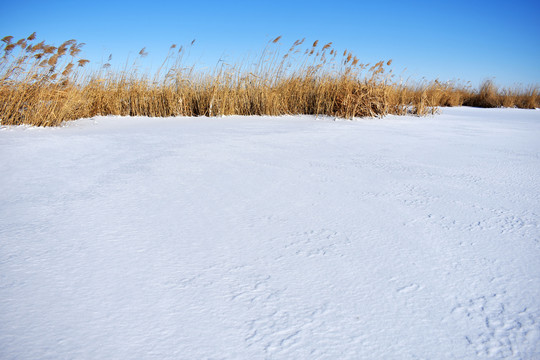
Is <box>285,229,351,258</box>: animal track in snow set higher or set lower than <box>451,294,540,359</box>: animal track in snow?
higher

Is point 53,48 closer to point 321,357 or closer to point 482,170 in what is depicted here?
point 482,170

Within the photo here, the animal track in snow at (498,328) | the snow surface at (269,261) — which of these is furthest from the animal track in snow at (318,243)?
the animal track in snow at (498,328)

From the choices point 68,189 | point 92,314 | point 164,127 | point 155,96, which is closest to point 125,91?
point 155,96

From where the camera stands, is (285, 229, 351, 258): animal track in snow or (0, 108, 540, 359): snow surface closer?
(0, 108, 540, 359): snow surface

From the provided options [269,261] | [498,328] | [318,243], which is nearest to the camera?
[498,328]

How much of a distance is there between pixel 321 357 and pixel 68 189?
4.29 feet

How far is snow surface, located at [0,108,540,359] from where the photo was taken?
2.11ft

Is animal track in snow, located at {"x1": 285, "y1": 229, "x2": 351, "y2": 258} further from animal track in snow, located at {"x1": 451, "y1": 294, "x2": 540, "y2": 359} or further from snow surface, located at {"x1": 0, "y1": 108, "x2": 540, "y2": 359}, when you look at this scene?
animal track in snow, located at {"x1": 451, "y1": 294, "x2": 540, "y2": 359}

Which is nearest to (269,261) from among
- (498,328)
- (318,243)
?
(318,243)

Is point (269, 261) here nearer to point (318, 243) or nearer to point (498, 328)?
point (318, 243)

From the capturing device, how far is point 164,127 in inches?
144

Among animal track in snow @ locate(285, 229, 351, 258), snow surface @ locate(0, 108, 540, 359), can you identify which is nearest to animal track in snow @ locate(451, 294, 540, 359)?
snow surface @ locate(0, 108, 540, 359)

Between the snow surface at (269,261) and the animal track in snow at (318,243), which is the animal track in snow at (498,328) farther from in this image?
the animal track in snow at (318,243)

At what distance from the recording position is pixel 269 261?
2.99 ft
